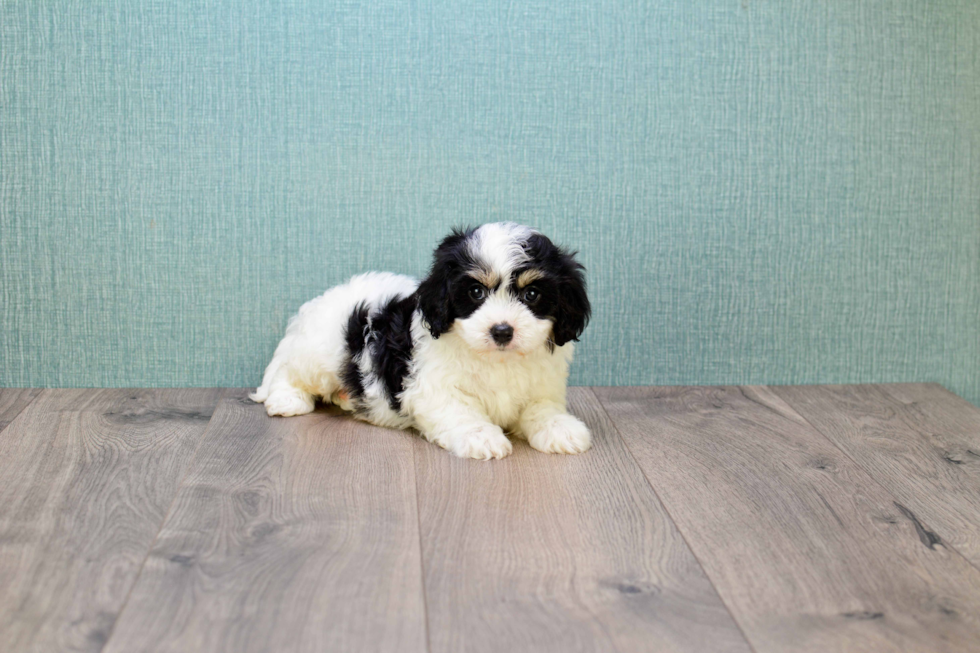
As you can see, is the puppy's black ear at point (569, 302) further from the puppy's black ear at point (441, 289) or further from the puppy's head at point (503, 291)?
the puppy's black ear at point (441, 289)

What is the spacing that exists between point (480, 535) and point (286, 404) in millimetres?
967

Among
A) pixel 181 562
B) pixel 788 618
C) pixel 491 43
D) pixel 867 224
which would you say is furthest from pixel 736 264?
pixel 181 562

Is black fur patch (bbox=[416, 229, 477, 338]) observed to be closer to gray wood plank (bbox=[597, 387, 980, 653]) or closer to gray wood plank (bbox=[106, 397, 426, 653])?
gray wood plank (bbox=[106, 397, 426, 653])

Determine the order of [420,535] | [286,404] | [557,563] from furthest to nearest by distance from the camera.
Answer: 1. [286,404]
2. [420,535]
3. [557,563]

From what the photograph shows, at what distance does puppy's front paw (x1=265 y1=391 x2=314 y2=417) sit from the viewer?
251cm

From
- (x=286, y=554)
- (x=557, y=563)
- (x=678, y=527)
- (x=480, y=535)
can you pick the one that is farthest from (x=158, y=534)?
(x=678, y=527)

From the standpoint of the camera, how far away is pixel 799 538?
1.76 meters

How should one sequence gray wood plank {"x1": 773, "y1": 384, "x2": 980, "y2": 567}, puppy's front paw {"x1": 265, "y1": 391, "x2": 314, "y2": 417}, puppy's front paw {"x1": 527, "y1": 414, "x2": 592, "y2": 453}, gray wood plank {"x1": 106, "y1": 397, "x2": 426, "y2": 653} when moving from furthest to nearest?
puppy's front paw {"x1": 265, "y1": 391, "x2": 314, "y2": 417}, puppy's front paw {"x1": 527, "y1": 414, "x2": 592, "y2": 453}, gray wood plank {"x1": 773, "y1": 384, "x2": 980, "y2": 567}, gray wood plank {"x1": 106, "y1": 397, "x2": 426, "y2": 653}

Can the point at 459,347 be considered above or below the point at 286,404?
above

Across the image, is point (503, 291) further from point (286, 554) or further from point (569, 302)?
point (286, 554)

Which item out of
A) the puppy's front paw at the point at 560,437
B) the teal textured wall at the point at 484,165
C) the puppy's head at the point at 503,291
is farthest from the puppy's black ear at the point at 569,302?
the teal textured wall at the point at 484,165

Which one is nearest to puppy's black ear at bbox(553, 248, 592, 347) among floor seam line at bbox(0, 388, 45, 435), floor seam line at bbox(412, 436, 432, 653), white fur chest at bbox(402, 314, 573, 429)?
white fur chest at bbox(402, 314, 573, 429)

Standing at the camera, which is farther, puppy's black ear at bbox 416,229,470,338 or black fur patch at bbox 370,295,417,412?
black fur patch at bbox 370,295,417,412

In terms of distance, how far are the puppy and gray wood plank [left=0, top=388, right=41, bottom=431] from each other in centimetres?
69
